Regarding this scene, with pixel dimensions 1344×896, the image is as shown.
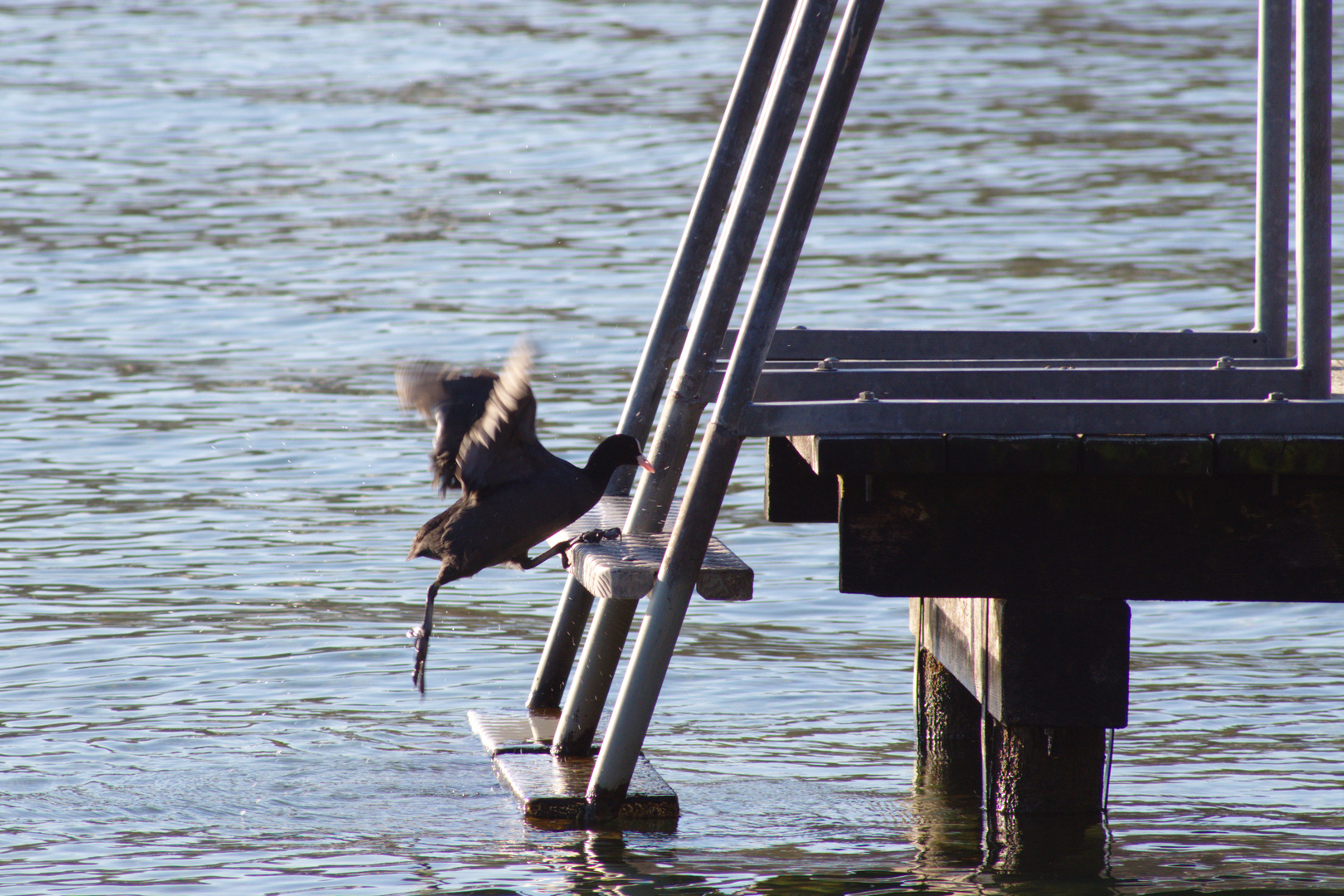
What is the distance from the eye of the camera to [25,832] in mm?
6336

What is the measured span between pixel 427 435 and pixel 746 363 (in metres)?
7.78

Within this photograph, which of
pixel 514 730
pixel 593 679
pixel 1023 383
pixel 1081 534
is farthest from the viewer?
pixel 514 730

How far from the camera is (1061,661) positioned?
5.98 m

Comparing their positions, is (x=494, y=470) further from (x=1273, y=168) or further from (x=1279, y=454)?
(x=1273, y=168)

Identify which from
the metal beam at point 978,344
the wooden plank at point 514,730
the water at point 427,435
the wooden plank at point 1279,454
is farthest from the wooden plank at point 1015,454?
the wooden plank at point 514,730

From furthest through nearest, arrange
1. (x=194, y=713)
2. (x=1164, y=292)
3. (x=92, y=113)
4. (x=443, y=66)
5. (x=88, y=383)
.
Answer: (x=443, y=66) → (x=92, y=113) → (x=1164, y=292) → (x=88, y=383) → (x=194, y=713)

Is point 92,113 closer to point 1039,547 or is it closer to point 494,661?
point 494,661

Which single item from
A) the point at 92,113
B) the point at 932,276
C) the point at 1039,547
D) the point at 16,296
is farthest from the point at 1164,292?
the point at 92,113

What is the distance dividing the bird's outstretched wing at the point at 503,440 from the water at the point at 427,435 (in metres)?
1.08

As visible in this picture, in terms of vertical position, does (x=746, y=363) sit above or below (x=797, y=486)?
above

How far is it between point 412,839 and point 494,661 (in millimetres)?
2495

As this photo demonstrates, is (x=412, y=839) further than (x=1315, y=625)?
No

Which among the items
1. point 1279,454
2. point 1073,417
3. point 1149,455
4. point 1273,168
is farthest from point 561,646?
point 1273,168

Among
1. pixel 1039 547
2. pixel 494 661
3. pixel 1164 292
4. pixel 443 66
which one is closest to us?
pixel 1039 547
